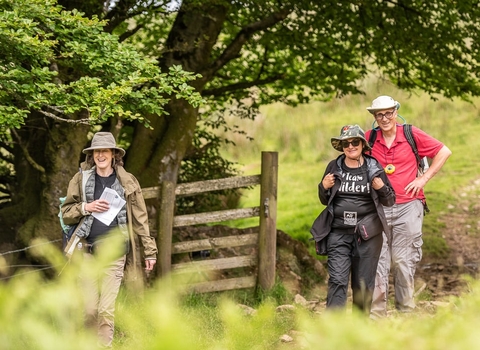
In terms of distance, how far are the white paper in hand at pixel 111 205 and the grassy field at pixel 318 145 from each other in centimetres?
826

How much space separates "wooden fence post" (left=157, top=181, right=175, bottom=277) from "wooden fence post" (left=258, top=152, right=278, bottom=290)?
1.15 metres

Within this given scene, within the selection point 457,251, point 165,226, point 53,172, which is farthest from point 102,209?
point 457,251

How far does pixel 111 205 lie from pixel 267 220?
11.1ft

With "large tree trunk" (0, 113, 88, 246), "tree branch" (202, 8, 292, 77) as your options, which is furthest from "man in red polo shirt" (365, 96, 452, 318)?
"tree branch" (202, 8, 292, 77)

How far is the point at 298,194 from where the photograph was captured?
18.0 metres

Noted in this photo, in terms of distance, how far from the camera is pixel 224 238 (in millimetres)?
9039

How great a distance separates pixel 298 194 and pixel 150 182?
8452 mm

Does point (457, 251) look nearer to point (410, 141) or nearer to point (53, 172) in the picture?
point (410, 141)

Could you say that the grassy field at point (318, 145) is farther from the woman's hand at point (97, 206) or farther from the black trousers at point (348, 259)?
the woman's hand at point (97, 206)

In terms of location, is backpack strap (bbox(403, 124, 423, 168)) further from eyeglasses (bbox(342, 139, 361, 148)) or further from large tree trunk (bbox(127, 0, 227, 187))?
large tree trunk (bbox(127, 0, 227, 187))

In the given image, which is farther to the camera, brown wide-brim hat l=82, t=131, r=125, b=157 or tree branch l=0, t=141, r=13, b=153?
Answer: tree branch l=0, t=141, r=13, b=153

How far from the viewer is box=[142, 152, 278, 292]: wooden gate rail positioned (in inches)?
344

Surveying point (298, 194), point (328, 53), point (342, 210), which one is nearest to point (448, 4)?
point (328, 53)

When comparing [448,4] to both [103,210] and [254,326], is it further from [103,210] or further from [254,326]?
[254,326]
